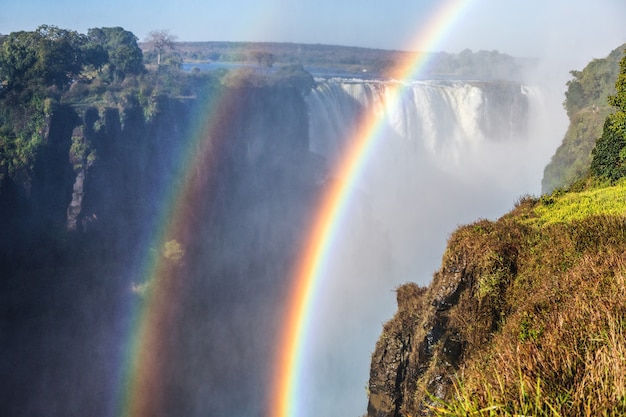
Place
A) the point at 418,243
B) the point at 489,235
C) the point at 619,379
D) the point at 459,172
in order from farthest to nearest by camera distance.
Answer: the point at 459,172 < the point at 418,243 < the point at 489,235 < the point at 619,379

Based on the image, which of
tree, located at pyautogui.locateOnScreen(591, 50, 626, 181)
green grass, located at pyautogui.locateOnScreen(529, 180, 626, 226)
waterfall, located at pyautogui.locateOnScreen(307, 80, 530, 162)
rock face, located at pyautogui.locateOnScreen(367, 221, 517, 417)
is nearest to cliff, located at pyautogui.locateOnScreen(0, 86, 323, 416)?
waterfall, located at pyautogui.locateOnScreen(307, 80, 530, 162)

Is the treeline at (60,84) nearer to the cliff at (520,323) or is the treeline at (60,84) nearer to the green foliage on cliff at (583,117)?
the cliff at (520,323)

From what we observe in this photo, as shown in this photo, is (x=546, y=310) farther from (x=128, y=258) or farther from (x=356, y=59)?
(x=356, y=59)

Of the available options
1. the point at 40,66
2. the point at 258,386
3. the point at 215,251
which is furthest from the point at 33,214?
the point at 258,386

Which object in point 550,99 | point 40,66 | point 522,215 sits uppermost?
point 550,99

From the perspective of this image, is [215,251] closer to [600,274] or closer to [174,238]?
[174,238]

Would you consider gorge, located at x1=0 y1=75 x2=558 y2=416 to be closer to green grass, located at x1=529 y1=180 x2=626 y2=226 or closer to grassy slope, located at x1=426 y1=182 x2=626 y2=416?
green grass, located at x1=529 y1=180 x2=626 y2=226
